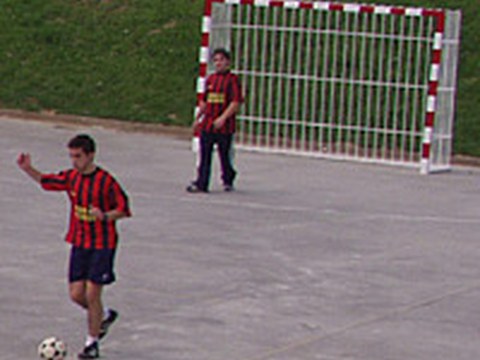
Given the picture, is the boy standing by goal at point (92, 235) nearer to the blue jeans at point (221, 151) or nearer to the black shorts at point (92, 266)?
the black shorts at point (92, 266)

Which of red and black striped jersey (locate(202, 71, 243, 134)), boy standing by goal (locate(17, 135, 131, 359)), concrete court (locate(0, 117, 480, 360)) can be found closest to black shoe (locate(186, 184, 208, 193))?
concrete court (locate(0, 117, 480, 360))

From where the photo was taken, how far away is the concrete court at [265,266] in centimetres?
1092

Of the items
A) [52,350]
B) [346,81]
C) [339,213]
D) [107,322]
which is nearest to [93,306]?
[107,322]

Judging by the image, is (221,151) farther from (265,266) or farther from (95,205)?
(95,205)

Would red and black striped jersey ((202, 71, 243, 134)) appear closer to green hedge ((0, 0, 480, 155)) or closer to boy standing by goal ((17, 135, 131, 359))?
green hedge ((0, 0, 480, 155))

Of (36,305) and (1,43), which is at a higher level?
(1,43)

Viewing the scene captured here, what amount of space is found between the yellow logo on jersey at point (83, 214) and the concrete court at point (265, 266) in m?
0.86

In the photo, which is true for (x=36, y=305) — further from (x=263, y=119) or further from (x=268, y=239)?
(x=263, y=119)

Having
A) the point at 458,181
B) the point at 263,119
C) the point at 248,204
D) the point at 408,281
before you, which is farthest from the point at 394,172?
the point at 408,281

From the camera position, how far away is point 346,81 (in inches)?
898

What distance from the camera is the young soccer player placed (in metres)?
18.5

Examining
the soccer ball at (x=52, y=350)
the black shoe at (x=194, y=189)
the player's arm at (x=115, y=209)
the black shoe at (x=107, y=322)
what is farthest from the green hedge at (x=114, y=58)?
the soccer ball at (x=52, y=350)

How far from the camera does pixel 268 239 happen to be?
15242 millimetres

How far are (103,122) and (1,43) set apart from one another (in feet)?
12.4
